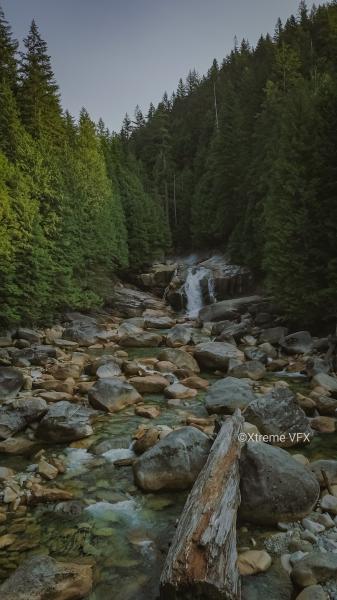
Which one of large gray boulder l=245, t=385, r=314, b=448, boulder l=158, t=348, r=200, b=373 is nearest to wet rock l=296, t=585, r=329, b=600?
large gray boulder l=245, t=385, r=314, b=448

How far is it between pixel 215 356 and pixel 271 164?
15.1 metres

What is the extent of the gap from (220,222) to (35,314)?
2124 centimetres

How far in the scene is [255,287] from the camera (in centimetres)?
2470

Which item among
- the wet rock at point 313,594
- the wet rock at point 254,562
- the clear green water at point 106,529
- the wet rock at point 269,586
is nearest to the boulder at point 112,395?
the clear green water at point 106,529

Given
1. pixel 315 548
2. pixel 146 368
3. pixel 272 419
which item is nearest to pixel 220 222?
pixel 146 368

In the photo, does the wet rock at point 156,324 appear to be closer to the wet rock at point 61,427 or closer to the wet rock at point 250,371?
the wet rock at point 250,371

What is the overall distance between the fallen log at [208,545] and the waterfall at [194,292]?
2103cm

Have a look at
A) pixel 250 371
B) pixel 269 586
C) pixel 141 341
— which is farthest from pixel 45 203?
pixel 269 586

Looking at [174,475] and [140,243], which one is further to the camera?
[140,243]

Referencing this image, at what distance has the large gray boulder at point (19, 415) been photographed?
6.91 meters

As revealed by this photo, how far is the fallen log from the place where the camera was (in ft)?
9.60

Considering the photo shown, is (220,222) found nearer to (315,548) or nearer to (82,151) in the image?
(82,151)

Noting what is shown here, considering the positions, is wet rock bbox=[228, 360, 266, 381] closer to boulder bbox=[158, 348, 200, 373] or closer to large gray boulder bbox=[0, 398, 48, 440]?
boulder bbox=[158, 348, 200, 373]

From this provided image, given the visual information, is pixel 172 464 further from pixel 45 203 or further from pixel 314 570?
pixel 45 203
